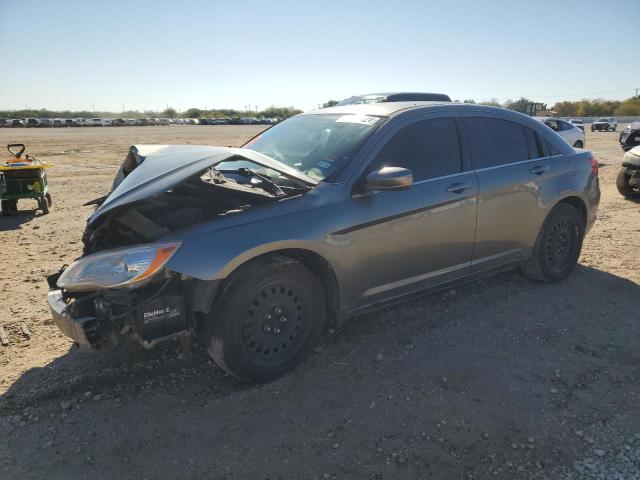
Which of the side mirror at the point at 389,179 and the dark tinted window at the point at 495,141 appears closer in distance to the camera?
the side mirror at the point at 389,179

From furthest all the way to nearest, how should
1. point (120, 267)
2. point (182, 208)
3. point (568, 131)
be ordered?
point (568, 131)
point (182, 208)
point (120, 267)

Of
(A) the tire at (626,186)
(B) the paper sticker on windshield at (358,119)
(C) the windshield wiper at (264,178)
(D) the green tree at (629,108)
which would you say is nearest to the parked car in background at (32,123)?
(A) the tire at (626,186)

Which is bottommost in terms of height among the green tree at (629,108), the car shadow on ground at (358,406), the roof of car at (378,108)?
the car shadow on ground at (358,406)

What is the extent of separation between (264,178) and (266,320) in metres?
1.01

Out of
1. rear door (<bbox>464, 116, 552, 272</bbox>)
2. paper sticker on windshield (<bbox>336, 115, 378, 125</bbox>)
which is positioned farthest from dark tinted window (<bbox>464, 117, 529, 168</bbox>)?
paper sticker on windshield (<bbox>336, 115, 378, 125</bbox>)

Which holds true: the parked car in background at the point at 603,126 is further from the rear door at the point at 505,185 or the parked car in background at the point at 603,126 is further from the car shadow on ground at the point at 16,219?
the car shadow on ground at the point at 16,219

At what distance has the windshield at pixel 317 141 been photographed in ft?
11.3

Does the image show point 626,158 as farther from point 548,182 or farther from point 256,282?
point 256,282

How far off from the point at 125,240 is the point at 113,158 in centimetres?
1654

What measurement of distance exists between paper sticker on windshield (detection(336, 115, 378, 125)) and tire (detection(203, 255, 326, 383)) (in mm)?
1313

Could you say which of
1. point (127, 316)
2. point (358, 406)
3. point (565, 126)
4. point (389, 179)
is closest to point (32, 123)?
point (565, 126)

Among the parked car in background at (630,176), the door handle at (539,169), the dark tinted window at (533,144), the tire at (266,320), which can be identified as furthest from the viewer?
the parked car in background at (630,176)

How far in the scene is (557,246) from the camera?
15.6ft

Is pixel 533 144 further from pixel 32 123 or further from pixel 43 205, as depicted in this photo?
pixel 32 123
